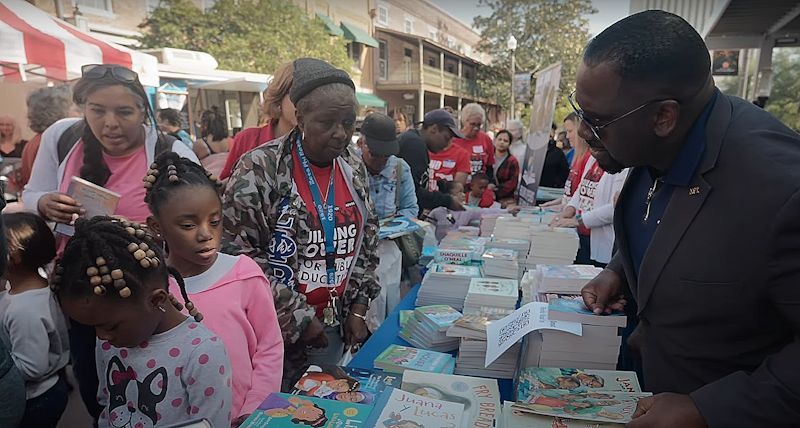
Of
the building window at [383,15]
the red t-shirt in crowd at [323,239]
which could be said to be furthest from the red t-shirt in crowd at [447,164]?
the building window at [383,15]

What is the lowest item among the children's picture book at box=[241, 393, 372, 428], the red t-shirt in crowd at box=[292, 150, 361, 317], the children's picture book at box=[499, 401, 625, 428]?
the children's picture book at box=[499, 401, 625, 428]

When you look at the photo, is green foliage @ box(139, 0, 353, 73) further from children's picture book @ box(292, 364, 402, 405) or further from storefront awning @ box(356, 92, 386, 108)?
children's picture book @ box(292, 364, 402, 405)

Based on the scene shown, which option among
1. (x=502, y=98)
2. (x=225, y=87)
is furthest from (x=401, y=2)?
(x=225, y=87)

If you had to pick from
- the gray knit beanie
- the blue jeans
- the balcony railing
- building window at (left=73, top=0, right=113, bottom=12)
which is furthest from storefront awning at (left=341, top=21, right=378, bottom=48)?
the blue jeans

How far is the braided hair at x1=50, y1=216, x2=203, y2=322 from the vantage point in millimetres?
1019

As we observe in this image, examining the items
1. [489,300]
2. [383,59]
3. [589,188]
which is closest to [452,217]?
[589,188]

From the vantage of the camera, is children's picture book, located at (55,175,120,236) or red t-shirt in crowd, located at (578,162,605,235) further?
red t-shirt in crowd, located at (578,162,605,235)

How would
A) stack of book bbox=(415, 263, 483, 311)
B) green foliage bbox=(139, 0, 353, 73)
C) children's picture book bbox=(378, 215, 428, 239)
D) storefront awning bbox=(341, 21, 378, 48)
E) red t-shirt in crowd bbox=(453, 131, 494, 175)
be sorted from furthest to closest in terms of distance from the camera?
storefront awning bbox=(341, 21, 378, 48)
green foliage bbox=(139, 0, 353, 73)
red t-shirt in crowd bbox=(453, 131, 494, 175)
children's picture book bbox=(378, 215, 428, 239)
stack of book bbox=(415, 263, 483, 311)

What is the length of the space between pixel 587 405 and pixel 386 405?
0.51 metres

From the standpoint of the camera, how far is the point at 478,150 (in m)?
5.30

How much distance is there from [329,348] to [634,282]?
1.27m

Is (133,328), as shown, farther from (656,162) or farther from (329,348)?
(656,162)

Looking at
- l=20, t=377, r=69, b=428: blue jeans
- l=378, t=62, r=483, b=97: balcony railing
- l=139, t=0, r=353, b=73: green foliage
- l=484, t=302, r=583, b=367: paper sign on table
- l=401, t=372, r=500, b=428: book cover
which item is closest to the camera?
l=401, t=372, r=500, b=428: book cover

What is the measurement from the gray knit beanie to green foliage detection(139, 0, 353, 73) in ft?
41.7
